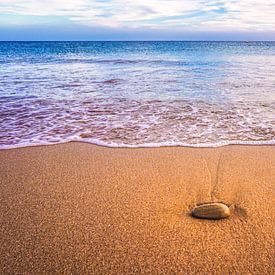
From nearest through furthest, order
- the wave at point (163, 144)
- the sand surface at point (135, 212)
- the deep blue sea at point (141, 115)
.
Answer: the sand surface at point (135, 212)
the wave at point (163, 144)
the deep blue sea at point (141, 115)

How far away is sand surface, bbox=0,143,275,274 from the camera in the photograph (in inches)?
80.4

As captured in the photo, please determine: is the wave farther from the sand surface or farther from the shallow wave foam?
the sand surface

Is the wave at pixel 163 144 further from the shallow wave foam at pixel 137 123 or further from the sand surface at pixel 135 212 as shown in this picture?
the sand surface at pixel 135 212

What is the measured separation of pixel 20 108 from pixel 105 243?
5.72 meters

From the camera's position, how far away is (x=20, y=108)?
718 cm

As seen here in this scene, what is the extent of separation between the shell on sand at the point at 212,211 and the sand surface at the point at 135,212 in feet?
0.18

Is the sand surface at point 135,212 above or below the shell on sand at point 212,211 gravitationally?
below

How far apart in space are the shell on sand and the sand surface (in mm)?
54

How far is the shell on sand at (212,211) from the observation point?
2482 mm

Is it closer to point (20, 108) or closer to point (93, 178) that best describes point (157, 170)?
point (93, 178)

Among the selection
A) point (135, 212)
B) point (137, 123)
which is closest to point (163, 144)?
point (137, 123)

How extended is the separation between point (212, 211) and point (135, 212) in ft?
2.07

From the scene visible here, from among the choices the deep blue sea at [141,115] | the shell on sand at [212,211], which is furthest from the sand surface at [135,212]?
the deep blue sea at [141,115]

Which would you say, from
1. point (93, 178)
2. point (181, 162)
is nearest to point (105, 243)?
point (93, 178)
